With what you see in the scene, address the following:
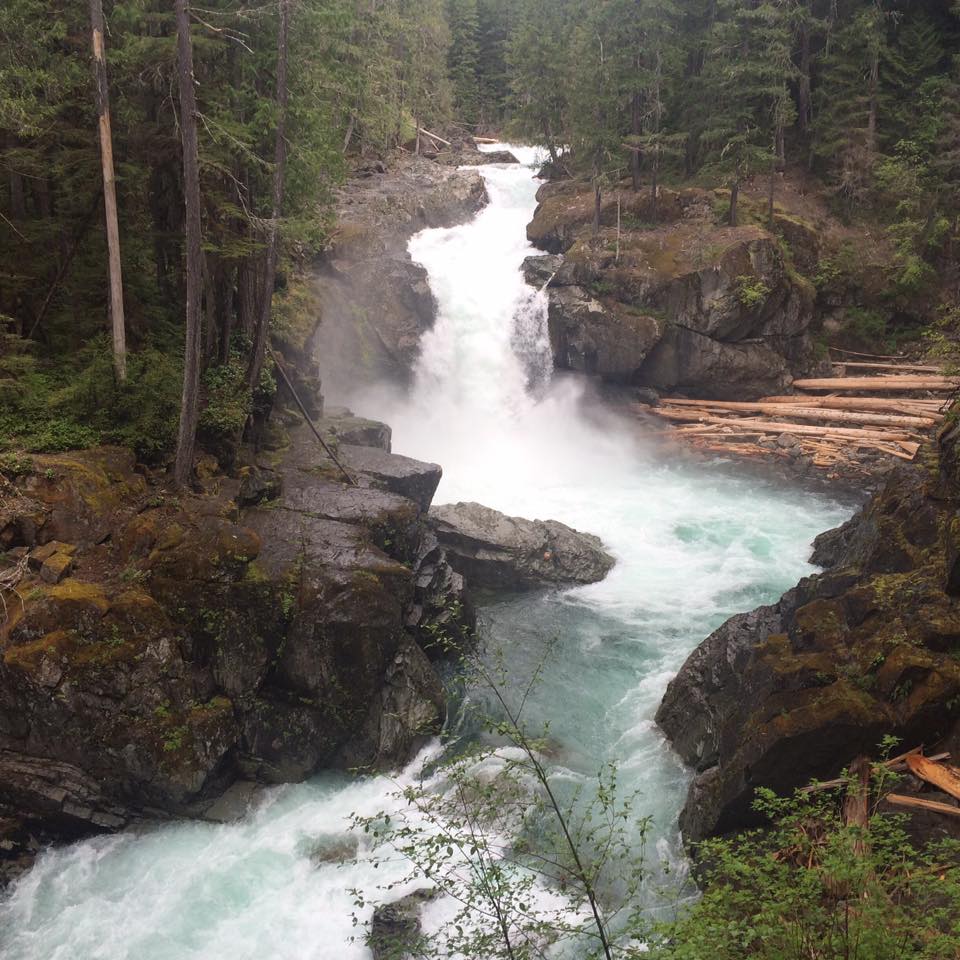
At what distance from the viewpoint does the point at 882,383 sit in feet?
81.7

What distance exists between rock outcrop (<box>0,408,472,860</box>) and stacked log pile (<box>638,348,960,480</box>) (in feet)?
50.3

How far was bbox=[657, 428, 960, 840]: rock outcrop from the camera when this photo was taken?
25.6ft

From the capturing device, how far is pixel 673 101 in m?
32.4

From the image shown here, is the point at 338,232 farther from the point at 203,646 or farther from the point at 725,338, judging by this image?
the point at 203,646

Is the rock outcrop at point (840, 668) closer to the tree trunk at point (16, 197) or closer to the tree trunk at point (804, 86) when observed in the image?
the tree trunk at point (16, 197)

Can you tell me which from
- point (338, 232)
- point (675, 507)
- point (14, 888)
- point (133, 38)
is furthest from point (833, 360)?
point (14, 888)

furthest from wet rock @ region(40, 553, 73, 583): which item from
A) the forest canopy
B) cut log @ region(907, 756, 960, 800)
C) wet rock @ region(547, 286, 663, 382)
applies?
wet rock @ region(547, 286, 663, 382)

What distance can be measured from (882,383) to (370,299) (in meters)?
18.1

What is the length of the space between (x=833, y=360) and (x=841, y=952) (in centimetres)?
2596

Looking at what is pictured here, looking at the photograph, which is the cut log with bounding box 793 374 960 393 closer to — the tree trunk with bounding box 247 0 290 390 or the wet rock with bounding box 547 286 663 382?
the wet rock with bounding box 547 286 663 382

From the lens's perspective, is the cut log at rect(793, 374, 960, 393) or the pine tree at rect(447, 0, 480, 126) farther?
the pine tree at rect(447, 0, 480, 126)

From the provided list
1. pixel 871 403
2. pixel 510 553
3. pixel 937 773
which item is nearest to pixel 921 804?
pixel 937 773

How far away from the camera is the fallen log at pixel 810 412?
22953 mm

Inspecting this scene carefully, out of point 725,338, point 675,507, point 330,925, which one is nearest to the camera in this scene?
point 330,925
